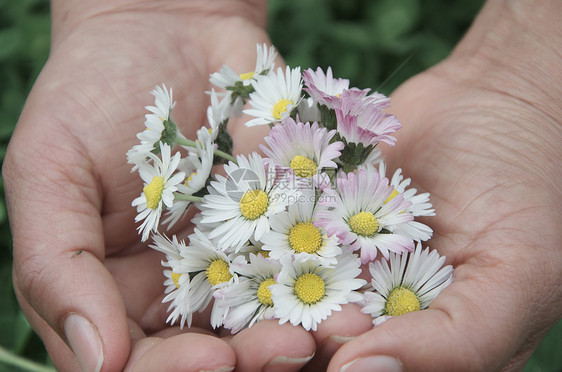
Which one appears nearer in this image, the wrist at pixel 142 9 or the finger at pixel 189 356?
the finger at pixel 189 356

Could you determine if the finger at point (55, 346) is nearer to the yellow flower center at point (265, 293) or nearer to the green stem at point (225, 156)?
the yellow flower center at point (265, 293)

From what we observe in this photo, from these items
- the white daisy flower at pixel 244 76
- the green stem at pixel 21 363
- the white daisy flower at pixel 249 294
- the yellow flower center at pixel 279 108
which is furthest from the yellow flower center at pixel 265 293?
the green stem at pixel 21 363

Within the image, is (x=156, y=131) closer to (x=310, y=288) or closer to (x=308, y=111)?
(x=308, y=111)

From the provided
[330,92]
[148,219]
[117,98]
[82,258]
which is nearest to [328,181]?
[330,92]

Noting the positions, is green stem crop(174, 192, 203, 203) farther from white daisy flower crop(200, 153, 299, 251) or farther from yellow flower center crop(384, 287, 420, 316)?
yellow flower center crop(384, 287, 420, 316)

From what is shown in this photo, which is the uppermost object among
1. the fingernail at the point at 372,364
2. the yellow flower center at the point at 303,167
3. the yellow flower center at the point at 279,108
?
the yellow flower center at the point at 279,108

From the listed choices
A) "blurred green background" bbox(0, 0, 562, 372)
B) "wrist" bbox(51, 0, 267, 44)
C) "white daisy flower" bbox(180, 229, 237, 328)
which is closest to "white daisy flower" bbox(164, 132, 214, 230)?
"white daisy flower" bbox(180, 229, 237, 328)

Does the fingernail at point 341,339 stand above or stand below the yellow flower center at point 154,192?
below
